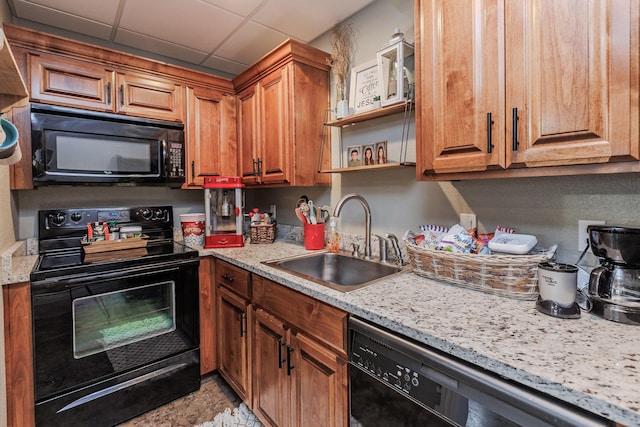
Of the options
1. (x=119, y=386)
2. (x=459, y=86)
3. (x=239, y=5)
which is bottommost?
(x=119, y=386)

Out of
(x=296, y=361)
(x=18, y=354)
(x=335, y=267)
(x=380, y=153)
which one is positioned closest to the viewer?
(x=296, y=361)

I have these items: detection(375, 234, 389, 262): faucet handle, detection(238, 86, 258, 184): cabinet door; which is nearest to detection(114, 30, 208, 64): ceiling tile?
detection(238, 86, 258, 184): cabinet door

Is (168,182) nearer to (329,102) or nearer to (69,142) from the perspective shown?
(69,142)

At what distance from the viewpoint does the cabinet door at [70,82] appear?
1757 millimetres

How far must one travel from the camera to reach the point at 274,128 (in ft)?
6.89

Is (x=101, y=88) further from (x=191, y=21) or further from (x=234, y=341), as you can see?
(x=234, y=341)

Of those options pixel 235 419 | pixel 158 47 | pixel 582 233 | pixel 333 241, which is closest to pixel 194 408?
pixel 235 419

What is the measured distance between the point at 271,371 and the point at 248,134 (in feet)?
5.46

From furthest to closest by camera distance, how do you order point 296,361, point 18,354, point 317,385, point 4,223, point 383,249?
point 383,249
point 4,223
point 18,354
point 296,361
point 317,385

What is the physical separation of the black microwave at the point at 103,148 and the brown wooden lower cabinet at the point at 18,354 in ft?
2.19

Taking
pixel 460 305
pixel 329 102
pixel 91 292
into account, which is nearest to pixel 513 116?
pixel 460 305

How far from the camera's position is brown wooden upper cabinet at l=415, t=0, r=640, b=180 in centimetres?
81

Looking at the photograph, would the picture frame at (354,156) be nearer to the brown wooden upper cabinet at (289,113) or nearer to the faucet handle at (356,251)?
the brown wooden upper cabinet at (289,113)

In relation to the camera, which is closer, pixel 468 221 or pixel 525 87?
pixel 525 87
